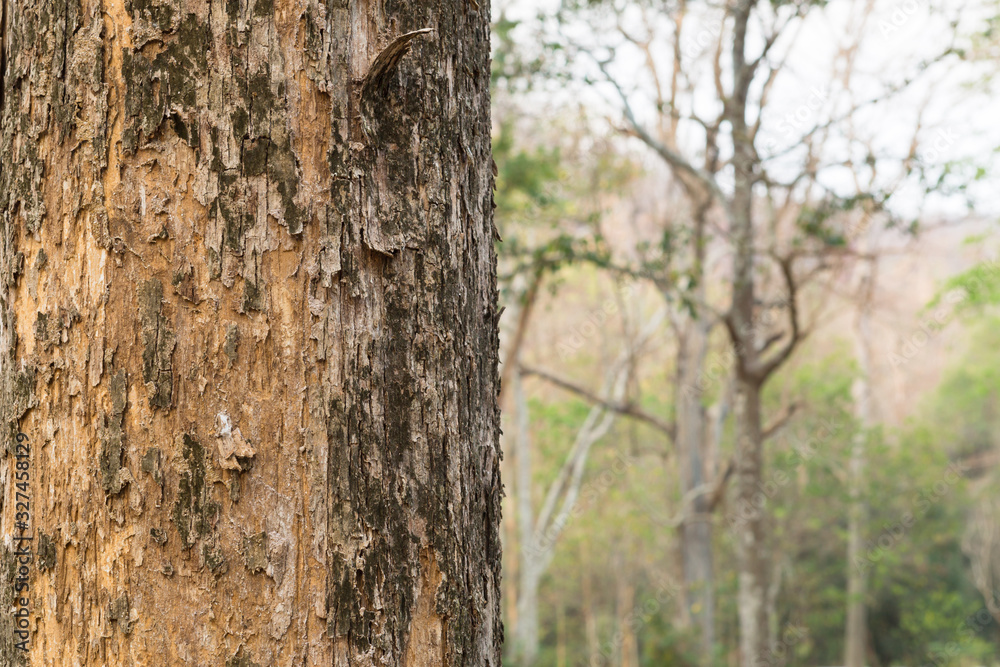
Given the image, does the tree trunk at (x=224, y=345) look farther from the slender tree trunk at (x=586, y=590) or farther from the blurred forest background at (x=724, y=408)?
the slender tree trunk at (x=586, y=590)

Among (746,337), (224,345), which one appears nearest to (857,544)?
(746,337)

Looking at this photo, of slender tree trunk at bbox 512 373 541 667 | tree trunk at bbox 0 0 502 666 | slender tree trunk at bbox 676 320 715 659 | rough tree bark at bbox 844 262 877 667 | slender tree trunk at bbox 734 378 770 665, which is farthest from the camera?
rough tree bark at bbox 844 262 877 667

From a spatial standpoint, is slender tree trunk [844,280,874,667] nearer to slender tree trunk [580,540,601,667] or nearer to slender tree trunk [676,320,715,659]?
slender tree trunk [676,320,715,659]

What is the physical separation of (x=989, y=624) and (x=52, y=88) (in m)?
19.1

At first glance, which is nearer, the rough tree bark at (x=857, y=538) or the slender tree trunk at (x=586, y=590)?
the rough tree bark at (x=857, y=538)

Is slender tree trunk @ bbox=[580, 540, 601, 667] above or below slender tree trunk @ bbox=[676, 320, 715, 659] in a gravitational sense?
below

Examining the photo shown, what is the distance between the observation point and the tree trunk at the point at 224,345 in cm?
79

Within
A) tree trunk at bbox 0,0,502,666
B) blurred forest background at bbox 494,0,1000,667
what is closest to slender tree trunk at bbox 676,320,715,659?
blurred forest background at bbox 494,0,1000,667

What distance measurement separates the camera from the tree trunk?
793mm

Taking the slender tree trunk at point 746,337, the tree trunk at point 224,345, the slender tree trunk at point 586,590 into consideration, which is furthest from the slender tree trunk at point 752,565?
the slender tree trunk at point 586,590

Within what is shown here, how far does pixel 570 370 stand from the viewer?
1755 centimetres

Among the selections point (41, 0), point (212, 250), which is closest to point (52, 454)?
point (212, 250)

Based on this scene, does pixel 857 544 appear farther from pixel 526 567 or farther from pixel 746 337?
pixel 746 337

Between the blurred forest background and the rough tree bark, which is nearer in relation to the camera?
the blurred forest background
